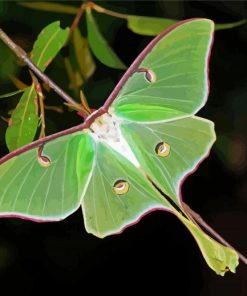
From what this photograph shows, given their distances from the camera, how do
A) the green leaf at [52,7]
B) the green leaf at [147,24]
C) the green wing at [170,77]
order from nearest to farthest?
1. the green wing at [170,77]
2. the green leaf at [147,24]
3. the green leaf at [52,7]

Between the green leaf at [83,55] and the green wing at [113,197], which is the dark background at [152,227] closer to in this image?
the green leaf at [83,55]

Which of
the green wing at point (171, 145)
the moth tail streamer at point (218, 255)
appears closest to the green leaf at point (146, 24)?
the green wing at point (171, 145)

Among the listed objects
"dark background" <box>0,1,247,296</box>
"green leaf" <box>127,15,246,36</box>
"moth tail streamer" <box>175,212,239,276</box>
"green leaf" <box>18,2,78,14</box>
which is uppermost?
"green leaf" <box>18,2,78,14</box>

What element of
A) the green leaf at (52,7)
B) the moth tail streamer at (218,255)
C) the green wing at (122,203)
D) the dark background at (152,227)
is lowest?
the dark background at (152,227)

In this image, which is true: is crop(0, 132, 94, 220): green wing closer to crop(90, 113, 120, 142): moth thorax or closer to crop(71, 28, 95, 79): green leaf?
crop(90, 113, 120, 142): moth thorax

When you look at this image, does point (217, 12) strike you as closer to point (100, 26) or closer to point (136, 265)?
point (100, 26)

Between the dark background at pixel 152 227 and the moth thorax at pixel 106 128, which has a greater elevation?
the moth thorax at pixel 106 128

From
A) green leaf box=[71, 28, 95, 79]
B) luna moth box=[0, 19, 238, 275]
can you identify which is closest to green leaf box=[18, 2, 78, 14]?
green leaf box=[71, 28, 95, 79]
